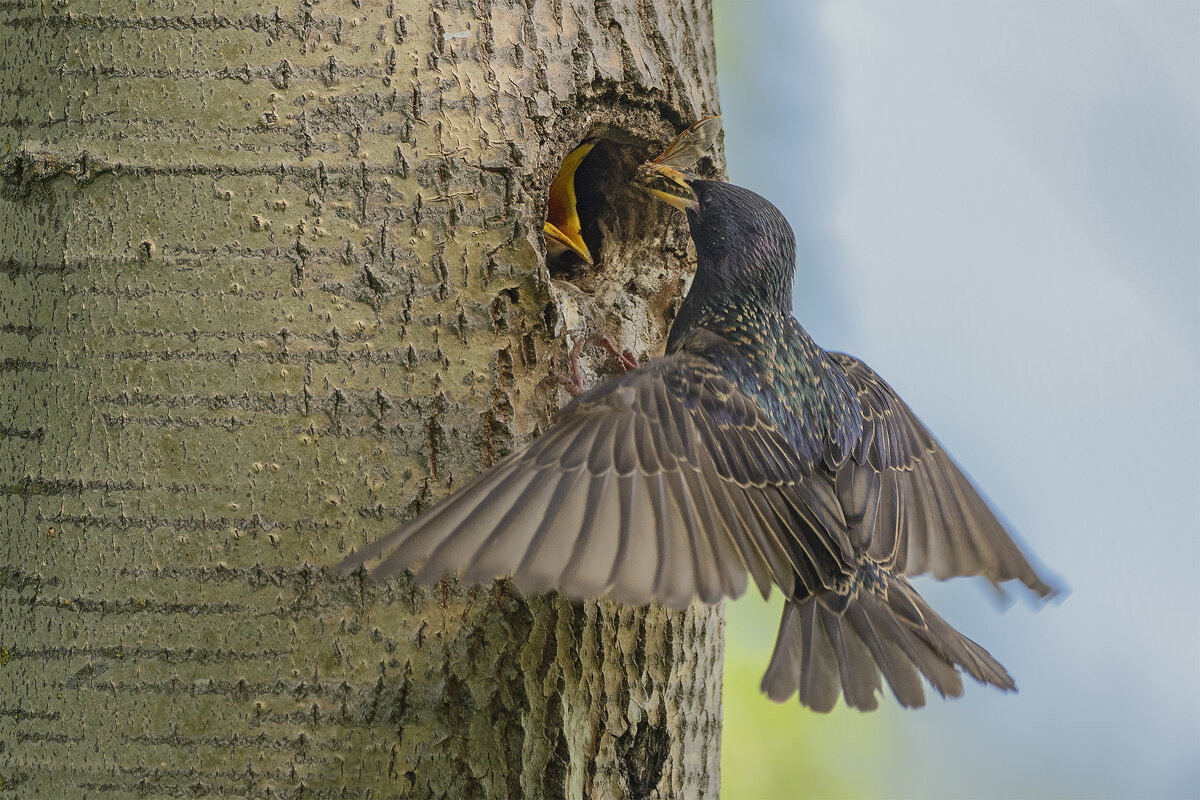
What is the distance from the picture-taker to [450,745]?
1.67m

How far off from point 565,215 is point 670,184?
43 cm

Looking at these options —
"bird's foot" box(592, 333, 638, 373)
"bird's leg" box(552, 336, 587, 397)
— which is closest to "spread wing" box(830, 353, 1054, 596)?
"bird's foot" box(592, 333, 638, 373)

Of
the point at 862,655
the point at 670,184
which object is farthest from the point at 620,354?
the point at 862,655

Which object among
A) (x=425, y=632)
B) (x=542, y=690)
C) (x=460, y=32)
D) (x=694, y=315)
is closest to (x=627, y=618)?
(x=542, y=690)

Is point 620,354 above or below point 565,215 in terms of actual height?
below

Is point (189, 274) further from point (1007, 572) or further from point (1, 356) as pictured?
point (1007, 572)

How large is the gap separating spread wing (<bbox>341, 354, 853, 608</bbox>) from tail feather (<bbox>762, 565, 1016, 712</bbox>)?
0.23ft

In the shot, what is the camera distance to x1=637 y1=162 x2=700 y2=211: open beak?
2375 millimetres

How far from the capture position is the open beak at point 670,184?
2.38 metres

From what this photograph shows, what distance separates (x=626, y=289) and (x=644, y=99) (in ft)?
1.48

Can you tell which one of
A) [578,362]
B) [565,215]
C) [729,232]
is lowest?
[578,362]

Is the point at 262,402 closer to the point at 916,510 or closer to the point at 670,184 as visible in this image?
the point at 670,184

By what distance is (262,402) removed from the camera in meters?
1.67

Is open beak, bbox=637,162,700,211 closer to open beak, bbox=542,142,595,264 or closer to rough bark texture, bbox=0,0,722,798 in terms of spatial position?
open beak, bbox=542,142,595,264
